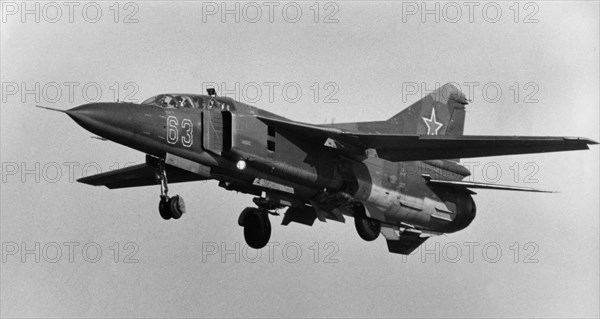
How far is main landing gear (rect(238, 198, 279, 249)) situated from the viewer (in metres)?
26.1

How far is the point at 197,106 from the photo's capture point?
22750 mm

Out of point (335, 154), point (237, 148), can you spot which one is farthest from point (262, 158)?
point (335, 154)

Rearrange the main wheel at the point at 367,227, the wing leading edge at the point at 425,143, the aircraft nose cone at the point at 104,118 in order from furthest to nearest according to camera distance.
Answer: the main wheel at the point at 367,227, the wing leading edge at the point at 425,143, the aircraft nose cone at the point at 104,118

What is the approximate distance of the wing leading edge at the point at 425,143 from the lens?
2325cm

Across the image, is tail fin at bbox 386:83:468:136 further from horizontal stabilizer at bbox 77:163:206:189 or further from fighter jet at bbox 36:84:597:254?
horizontal stabilizer at bbox 77:163:206:189

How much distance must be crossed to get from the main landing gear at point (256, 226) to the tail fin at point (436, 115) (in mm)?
3810

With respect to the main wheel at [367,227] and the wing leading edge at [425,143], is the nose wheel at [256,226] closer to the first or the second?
the main wheel at [367,227]

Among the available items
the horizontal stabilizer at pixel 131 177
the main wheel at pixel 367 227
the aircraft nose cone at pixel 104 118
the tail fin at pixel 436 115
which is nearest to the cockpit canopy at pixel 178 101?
the aircraft nose cone at pixel 104 118

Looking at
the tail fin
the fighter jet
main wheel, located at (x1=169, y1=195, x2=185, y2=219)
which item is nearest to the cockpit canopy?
the fighter jet

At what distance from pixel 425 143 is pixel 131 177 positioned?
742 cm

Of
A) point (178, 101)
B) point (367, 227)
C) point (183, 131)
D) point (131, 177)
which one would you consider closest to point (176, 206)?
point (183, 131)

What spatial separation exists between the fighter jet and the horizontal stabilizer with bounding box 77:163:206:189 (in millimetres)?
24

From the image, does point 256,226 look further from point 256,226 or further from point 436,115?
point 436,115

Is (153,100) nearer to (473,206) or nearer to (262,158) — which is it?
(262,158)
